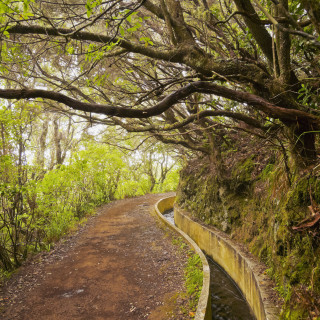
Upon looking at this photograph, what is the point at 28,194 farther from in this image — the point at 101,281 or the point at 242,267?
the point at 242,267

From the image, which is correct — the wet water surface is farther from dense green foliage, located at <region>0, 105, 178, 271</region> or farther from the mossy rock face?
dense green foliage, located at <region>0, 105, 178, 271</region>

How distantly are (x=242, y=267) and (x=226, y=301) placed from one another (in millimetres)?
944

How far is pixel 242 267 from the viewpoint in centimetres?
642

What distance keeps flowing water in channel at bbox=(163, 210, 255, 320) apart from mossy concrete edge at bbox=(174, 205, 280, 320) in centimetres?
18

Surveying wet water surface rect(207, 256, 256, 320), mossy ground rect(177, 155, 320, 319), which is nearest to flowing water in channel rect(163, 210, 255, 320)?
wet water surface rect(207, 256, 256, 320)

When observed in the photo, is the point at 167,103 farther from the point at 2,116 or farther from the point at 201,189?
the point at 201,189

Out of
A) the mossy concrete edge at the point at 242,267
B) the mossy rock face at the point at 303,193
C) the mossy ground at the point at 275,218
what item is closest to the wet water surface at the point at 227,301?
the mossy concrete edge at the point at 242,267

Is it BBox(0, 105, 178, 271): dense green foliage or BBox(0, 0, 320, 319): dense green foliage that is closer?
BBox(0, 0, 320, 319): dense green foliage

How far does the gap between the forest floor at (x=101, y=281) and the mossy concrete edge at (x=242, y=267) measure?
1359mm

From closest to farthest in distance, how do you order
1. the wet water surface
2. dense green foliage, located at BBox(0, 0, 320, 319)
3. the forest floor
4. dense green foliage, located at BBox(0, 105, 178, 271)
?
dense green foliage, located at BBox(0, 0, 320, 319) < the forest floor < the wet water surface < dense green foliage, located at BBox(0, 105, 178, 271)

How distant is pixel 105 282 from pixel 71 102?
510cm

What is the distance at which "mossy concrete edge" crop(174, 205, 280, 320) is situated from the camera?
14.9ft

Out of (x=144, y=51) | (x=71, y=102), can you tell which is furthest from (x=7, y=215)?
(x=144, y=51)

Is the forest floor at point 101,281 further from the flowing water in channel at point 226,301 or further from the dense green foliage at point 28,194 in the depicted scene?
the flowing water in channel at point 226,301
